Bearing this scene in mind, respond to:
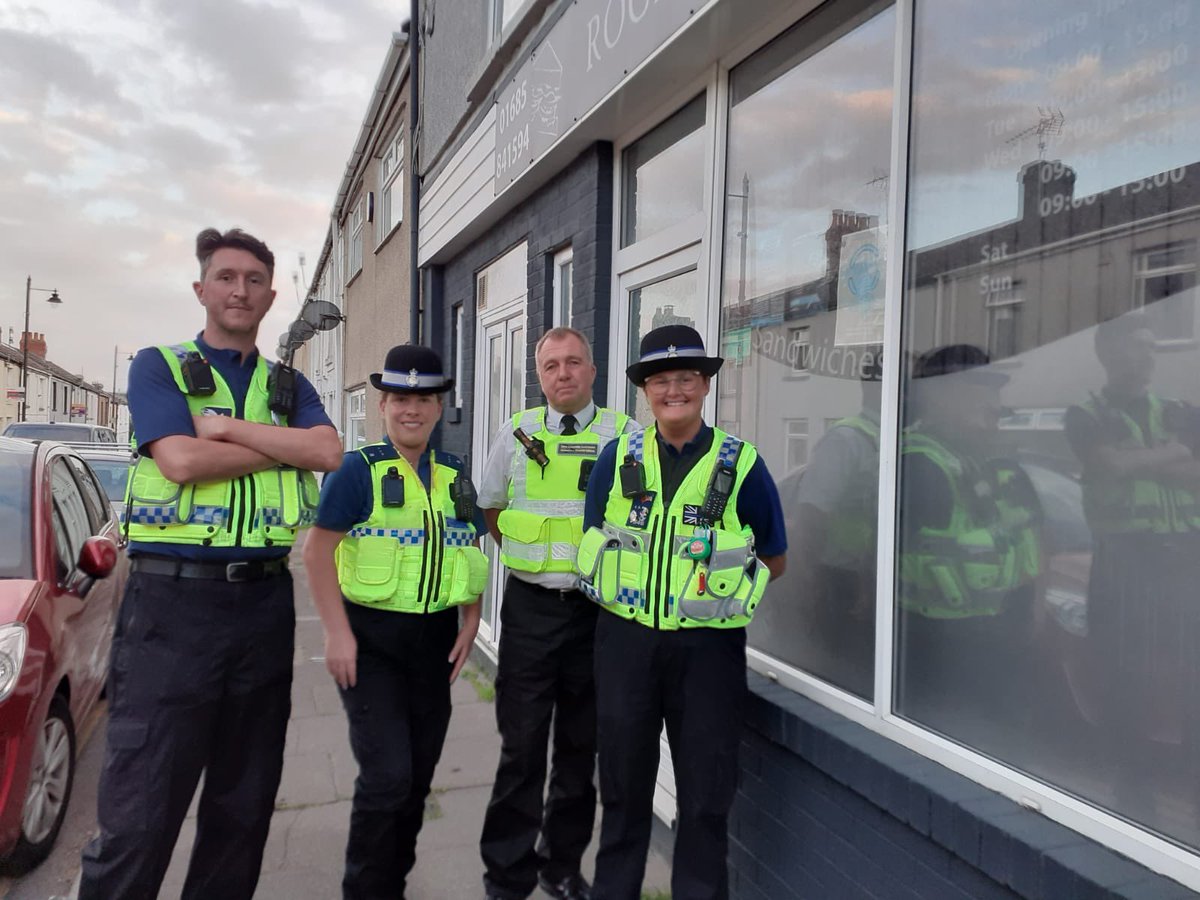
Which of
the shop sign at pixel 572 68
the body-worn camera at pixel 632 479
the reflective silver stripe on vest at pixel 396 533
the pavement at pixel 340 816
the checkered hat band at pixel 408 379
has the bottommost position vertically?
the pavement at pixel 340 816

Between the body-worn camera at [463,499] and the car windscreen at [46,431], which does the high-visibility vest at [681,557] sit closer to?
the body-worn camera at [463,499]

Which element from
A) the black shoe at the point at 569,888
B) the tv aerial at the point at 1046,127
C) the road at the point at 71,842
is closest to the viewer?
the tv aerial at the point at 1046,127

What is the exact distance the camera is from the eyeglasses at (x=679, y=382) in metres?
2.57

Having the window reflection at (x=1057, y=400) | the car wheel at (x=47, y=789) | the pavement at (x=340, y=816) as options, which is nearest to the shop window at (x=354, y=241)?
the pavement at (x=340, y=816)

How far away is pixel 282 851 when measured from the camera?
12.1 feet

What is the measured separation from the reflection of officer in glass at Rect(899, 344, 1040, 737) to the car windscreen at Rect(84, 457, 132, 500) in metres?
8.02

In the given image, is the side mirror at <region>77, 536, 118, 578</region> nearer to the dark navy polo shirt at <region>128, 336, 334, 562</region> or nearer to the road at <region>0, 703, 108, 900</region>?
the road at <region>0, 703, 108, 900</region>

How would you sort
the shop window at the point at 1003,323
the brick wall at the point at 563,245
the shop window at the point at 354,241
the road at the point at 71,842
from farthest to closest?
the shop window at the point at 354,241 → the brick wall at the point at 563,245 → the road at the point at 71,842 → the shop window at the point at 1003,323

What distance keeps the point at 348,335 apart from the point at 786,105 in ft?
47.1

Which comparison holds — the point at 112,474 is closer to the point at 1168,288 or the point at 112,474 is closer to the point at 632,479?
the point at 632,479

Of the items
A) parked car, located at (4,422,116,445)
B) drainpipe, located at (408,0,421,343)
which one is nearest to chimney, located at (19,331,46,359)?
parked car, located at (4,422,116,445)

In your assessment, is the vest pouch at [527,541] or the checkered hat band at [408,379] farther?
the vest pouch at [527,541]

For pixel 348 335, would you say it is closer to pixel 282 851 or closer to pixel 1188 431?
pixel 282 851

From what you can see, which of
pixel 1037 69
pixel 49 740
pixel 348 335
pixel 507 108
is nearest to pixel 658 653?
pixel 1037 69
